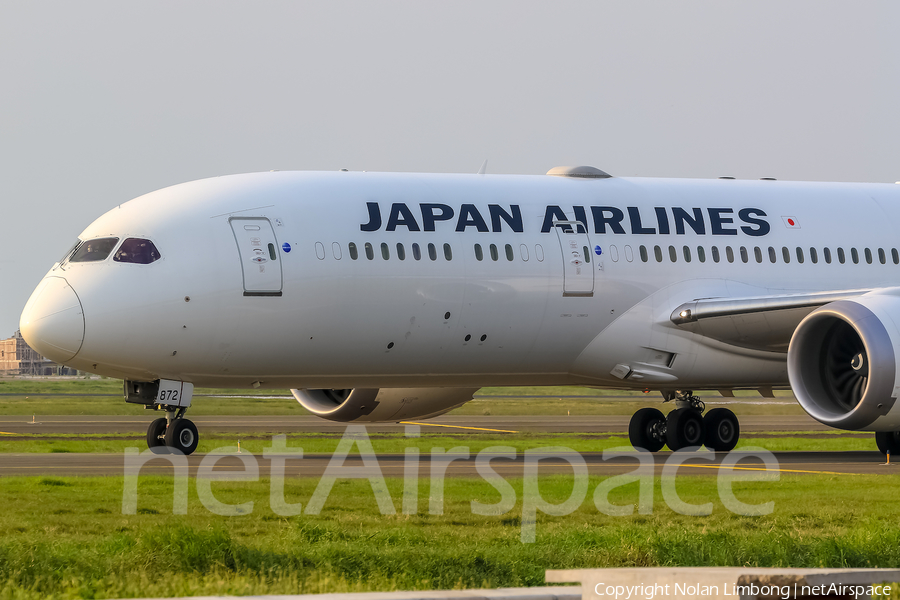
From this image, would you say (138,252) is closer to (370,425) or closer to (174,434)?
(174,434)

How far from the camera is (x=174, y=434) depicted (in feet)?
60.8

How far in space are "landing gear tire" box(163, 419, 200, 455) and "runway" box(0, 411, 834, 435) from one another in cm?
1081

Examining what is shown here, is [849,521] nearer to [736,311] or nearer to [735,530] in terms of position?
[735,530]

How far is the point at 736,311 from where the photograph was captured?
20688mm

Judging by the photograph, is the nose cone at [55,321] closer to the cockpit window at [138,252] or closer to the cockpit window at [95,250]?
the cockpit window at [95,250]

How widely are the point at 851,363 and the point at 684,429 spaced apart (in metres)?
5.93

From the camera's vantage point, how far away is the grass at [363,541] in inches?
381

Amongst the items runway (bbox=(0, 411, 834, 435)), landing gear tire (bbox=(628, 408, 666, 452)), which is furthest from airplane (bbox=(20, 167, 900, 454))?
runway (bbox=(0, 411, 834, 435))

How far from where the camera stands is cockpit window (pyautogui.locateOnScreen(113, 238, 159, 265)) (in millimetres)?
17922

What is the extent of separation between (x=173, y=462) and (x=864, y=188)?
13904mm

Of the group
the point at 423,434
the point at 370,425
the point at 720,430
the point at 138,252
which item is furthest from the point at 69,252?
the point at 370,425

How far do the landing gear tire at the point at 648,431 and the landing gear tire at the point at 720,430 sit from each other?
2.94 ft

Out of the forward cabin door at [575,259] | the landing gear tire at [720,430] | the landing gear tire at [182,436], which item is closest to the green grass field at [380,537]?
the landing gear tire at [182,436]

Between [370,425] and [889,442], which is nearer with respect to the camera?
[889,442]
